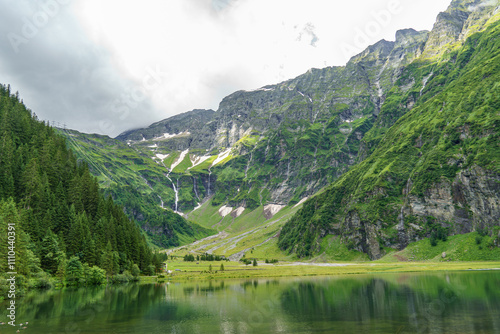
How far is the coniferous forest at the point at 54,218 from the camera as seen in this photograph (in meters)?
81.2

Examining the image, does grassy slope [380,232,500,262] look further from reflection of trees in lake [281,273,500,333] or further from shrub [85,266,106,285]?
shrub [85,266,106,285]

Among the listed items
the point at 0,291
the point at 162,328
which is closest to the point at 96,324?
the point at 162,328

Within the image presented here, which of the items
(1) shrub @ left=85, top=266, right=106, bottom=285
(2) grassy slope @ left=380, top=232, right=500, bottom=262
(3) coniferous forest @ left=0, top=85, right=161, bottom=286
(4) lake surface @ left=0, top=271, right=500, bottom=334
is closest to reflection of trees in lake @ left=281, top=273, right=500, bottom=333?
(4) lake surface @ left=0, top=271, right=500, bottom=334

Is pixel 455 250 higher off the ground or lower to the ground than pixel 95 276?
lower

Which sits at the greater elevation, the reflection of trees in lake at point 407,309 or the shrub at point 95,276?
the shrub at point 95,276

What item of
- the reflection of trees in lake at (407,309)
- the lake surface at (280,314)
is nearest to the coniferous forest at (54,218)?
the lake surface at (280,314)

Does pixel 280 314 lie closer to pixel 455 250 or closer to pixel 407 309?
pixel 407 309

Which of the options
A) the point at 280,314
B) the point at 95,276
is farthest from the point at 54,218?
the point at 280,314

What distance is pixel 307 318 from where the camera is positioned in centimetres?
4438

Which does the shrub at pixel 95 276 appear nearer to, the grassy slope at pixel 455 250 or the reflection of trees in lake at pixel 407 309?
the reflection of trees in lake at pixel 407 309

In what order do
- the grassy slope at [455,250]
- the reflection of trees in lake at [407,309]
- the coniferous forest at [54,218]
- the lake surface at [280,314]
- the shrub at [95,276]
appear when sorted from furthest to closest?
the grassy slope at [455,250] → the shrub at [95,276] → the coniferous forest at [54,218] → the lake surface at [280,314] → the reflection of trees in lake at [407,309]

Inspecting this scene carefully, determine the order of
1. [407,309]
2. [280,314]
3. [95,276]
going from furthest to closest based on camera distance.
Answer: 1. [95,276]
2. [280,314]
3. [407,309]

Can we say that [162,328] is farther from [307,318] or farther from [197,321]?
[307,318]

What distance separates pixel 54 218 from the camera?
101 meters
